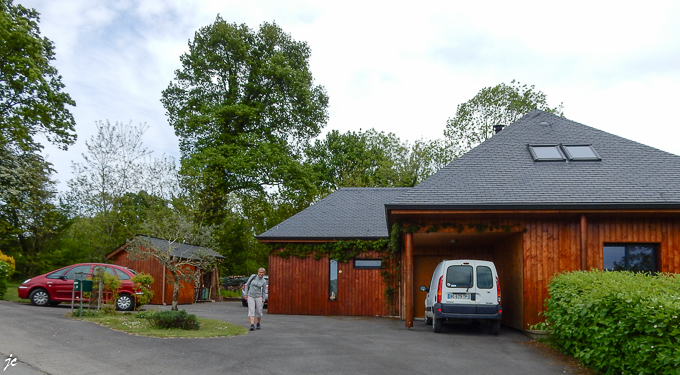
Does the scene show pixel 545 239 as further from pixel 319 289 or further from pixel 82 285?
pixel 82 285

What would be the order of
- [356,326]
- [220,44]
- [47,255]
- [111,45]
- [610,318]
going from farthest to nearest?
[220,44], [47,255], [356,326], [111,45], [610,318]

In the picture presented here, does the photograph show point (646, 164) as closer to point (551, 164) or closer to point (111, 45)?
point (551, 164)

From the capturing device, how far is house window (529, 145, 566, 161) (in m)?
15.1

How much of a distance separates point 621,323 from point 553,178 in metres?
7.42

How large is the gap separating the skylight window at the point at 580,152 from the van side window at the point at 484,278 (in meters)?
4.19

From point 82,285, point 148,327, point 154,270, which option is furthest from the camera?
point 154,270

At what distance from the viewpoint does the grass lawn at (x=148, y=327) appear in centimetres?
1162

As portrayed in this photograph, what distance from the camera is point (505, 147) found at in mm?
16016

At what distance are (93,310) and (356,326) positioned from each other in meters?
7.33

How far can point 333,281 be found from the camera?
68.3ft

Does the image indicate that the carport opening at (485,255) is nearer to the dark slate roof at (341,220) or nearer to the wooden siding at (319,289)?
the wooden siding at (319,289)

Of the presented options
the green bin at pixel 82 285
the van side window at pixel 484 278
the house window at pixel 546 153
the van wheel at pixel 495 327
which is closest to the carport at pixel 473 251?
the van wheel at pixel 495 327

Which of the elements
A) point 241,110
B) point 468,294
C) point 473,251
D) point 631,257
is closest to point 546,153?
point 631,257

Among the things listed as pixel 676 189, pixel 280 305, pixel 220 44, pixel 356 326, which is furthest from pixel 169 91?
pixel 676 189
